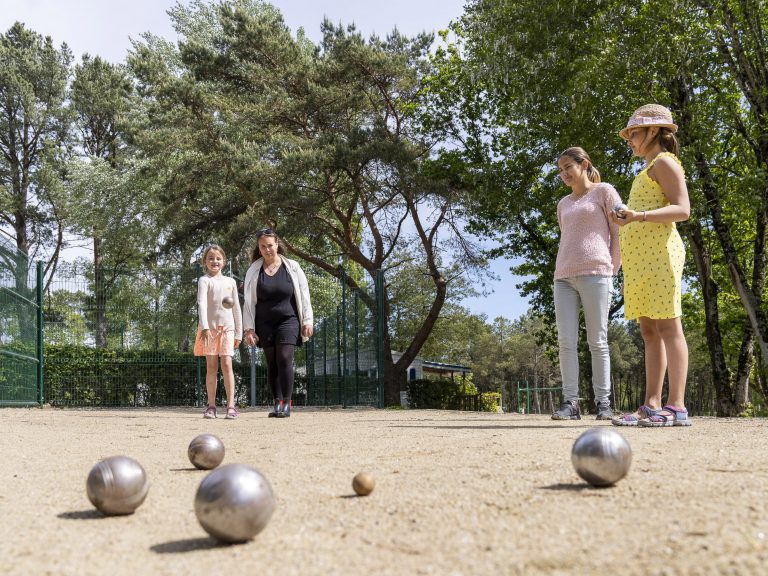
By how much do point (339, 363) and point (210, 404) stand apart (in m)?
8.95

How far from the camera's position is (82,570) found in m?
2.14

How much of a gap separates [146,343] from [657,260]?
50.8 ft

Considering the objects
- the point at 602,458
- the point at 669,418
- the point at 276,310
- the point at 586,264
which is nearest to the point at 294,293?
the point at 276,310

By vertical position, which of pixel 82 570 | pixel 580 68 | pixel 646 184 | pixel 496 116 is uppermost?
pixel 496 116

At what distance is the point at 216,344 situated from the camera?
9008mm

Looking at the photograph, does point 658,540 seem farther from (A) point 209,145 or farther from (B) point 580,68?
(A) point 209,145

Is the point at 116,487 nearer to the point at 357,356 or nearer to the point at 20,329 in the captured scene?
the point at 20,329

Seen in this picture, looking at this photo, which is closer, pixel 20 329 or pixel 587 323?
pixel 587 323

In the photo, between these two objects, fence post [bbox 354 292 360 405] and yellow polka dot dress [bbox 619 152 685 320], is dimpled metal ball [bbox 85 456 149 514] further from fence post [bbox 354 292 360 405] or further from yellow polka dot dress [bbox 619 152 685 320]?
fence post [bbox 354 292 360 405]

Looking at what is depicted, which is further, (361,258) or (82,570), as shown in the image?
(361,258)

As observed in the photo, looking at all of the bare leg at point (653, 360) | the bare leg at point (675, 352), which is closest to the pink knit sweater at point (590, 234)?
the bare leg at point (653, 360)

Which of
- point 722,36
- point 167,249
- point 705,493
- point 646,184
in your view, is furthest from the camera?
point 167,249

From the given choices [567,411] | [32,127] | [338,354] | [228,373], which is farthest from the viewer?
[32,127]

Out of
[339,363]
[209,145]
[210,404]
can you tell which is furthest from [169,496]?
[209,145]
